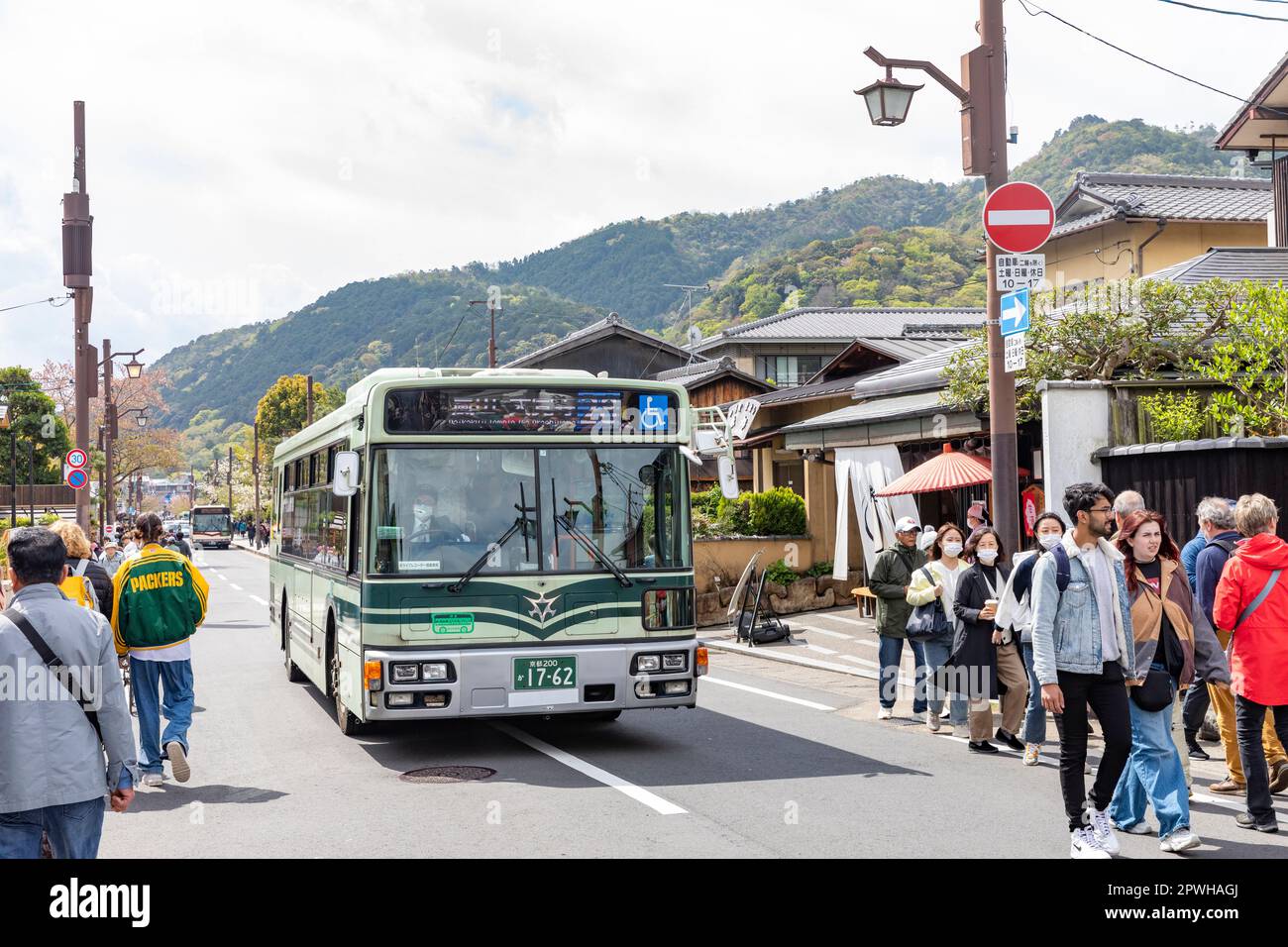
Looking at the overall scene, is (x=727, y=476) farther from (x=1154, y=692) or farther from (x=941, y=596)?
(x=1154, y=692)

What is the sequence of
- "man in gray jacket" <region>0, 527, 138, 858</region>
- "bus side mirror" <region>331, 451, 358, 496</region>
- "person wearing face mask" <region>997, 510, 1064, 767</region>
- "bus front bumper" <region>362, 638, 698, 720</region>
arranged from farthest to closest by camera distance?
"bus side mirror" <region>331, 451, 358, 496</region> → "bus front bumper" <region>362, 638, 698, 720</region> → "person wearing face mask" <region>997, 510, 1064, 767</region> → "man in gray jacket" <region>0, 527, 138, 858</region>

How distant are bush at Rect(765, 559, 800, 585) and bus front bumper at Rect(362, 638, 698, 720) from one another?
12.7m

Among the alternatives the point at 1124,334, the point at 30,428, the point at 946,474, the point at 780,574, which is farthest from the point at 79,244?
the point at 30,428

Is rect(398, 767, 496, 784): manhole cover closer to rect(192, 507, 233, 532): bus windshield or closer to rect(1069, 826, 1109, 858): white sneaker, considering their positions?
rect(1069, 826, 1109, 858): white sneaker

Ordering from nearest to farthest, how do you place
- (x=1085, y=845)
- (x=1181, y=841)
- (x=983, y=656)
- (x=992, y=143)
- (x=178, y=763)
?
(x=1085, y=845) → (x=1181, y=841) → (x=178, y=763) → (x=983, y=656) → (x=992, y=143)

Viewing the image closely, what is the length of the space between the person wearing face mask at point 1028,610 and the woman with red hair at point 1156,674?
59 centimetres

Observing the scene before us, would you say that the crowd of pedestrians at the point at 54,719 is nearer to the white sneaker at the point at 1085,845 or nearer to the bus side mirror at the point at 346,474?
the bus side mirror at the point at 346,474

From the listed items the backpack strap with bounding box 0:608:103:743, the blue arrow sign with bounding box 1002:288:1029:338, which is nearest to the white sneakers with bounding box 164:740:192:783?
the backpack strap with bounding box 0:608:103:743

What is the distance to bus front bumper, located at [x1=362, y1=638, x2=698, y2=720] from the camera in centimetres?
904

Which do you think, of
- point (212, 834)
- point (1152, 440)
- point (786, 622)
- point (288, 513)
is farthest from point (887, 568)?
point (786, 622)

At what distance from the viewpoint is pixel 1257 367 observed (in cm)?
1211

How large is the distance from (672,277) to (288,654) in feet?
379

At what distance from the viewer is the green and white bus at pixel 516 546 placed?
29.9 ft
